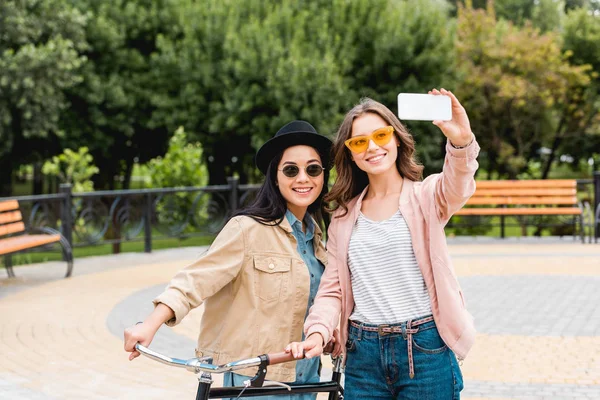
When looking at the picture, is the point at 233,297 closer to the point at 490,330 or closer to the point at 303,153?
the point at 303,153

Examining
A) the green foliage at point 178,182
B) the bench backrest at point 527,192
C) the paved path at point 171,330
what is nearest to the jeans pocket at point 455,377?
the paved path at point 171,330

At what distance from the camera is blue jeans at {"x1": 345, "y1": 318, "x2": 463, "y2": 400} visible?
9.12 feet

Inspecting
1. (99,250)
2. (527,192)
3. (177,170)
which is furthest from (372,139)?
(99,250)

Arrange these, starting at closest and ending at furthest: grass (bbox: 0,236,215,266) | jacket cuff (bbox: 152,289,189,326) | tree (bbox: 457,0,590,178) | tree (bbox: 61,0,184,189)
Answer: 1. jacket cuff (bbox: 152,289,189,326)
2. grass (bbox: 0,236,215,266)
3. tree (bbox: 457,0,590,178)
4. tree (bbox: 61,0,184,189)

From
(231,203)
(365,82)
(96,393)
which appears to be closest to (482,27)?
(365,82)

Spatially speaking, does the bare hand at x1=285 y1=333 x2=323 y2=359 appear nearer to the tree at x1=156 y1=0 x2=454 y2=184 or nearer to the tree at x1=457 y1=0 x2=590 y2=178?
the tree at x1=156 y1=0 x2=454 y2=184

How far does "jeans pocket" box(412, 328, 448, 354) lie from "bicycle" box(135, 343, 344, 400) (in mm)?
333

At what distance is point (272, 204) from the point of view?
3.09m

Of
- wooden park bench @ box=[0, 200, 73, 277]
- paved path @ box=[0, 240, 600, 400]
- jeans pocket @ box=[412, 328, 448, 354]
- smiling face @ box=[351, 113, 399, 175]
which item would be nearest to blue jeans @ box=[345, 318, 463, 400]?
jeans pocket @ box=[412, 328, 448, 354]

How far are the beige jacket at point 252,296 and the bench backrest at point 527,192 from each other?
12.4 meters

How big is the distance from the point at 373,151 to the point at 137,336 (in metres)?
1.02

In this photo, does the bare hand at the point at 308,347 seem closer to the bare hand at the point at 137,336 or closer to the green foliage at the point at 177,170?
the bare hand at the point at 137,336

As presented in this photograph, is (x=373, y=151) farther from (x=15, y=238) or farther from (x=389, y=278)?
(x=15, y=238)

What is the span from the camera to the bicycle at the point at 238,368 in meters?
2.38
